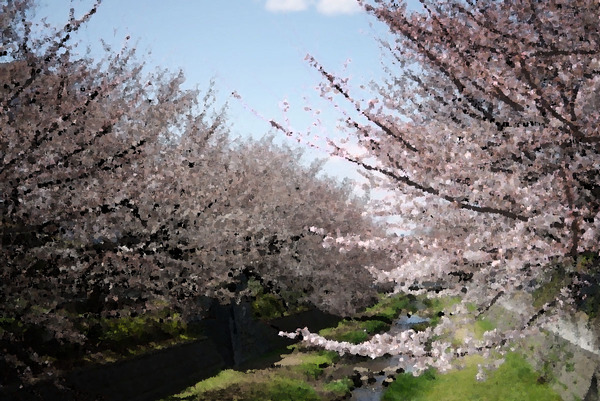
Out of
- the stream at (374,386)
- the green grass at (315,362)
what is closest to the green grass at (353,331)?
the stream at (374,386)

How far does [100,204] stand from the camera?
8383 mm

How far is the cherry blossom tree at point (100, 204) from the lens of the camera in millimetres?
7691

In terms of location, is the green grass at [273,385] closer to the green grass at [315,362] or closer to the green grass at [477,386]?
the green grass at [315,362]

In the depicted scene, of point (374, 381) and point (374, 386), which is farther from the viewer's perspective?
→ point (374, 381)

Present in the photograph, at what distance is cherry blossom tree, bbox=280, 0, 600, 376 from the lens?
5.35 metres

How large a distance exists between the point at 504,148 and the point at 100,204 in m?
6.13

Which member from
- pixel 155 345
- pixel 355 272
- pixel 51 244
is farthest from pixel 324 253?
pixel 51 244

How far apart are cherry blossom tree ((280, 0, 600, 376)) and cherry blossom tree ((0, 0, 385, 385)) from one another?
1.28 metres

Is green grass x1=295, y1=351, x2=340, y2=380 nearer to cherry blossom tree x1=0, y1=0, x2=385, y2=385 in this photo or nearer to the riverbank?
the riverbank

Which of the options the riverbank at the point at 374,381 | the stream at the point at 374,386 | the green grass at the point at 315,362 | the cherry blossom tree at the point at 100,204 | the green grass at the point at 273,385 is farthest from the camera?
the green grass at the point at 315,362

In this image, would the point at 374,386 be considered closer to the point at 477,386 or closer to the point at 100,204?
the point at 477,386

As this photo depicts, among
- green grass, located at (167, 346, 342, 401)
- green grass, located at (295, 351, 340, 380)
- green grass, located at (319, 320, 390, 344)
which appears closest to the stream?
green grass, located at (167, 346, 342, 401)

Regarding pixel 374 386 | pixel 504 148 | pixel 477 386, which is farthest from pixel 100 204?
pixel 374 386

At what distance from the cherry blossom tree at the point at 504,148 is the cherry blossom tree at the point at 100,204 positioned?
1.28 meters
